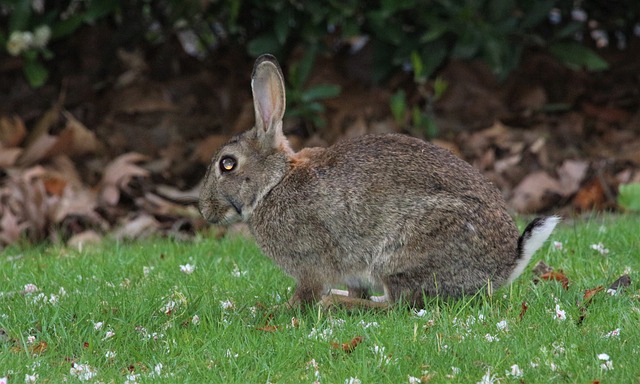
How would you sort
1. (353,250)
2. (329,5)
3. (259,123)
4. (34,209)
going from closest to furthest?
(353,250), (259,123), (34,209), (329,5)

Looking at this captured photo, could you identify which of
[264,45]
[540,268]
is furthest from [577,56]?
[540,268]

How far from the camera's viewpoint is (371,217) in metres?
5.75

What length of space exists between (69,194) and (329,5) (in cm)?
270

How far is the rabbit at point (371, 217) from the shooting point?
5652 mm

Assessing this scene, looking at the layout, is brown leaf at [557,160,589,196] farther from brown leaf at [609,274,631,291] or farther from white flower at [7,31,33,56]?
white flower at [7,31,33,56]

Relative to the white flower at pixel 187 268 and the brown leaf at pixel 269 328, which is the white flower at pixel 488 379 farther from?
the white flower at pixel 187 268

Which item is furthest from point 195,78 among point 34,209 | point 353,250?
point 353,250

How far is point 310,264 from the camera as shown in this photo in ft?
19.4

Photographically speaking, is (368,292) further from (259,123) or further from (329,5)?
(329,5)

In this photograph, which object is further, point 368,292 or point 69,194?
point 69,194

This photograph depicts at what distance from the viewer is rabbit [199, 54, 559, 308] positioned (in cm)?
565

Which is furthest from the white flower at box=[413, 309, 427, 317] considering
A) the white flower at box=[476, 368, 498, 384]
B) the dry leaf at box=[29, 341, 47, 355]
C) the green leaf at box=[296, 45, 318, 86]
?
the green leaf at box=[296, 45, 318, 86]

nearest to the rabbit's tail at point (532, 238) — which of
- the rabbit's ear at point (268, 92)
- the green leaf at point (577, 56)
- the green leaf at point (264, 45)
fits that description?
the rabbit's ear at point (268, 92)

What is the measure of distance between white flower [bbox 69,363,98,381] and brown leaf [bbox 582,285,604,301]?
8.26 feet
